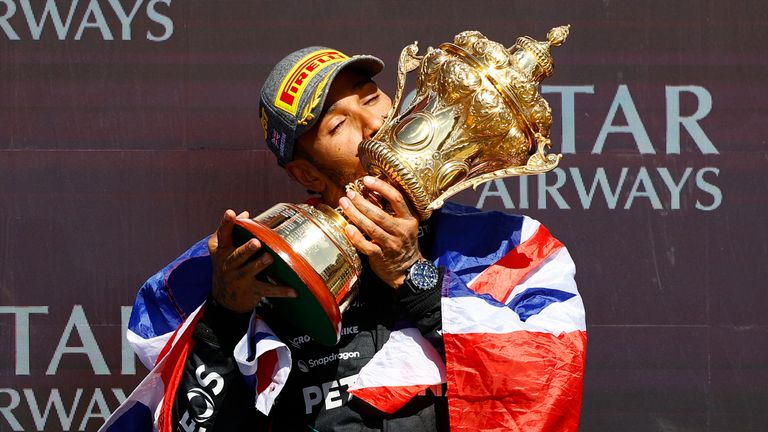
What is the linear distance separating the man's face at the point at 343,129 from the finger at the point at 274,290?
35 cm

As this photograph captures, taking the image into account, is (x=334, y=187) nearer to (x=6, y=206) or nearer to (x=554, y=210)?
(x=554, y=210)

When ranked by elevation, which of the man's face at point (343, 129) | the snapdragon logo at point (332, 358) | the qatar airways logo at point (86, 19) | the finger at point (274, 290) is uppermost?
the qatar airways logo at point (86, 19)

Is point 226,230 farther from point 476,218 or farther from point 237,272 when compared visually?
point 476,218

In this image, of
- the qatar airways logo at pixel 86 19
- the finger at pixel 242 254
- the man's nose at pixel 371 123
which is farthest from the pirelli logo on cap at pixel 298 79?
the qatar airways logo at pixel 86 19

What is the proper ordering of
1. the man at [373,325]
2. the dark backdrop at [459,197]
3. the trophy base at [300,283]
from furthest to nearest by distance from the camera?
the dark backdrop at [459,197], the man at [373,325], the trophy base at [300,283]

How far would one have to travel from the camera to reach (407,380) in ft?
8.14

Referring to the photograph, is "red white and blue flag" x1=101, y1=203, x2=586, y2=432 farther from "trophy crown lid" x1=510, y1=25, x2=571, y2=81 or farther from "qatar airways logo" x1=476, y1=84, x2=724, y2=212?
"qatar airways logo" x1=476, y1=84, x2=724, y2=212

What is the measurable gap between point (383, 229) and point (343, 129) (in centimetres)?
33

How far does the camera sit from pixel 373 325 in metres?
2.62

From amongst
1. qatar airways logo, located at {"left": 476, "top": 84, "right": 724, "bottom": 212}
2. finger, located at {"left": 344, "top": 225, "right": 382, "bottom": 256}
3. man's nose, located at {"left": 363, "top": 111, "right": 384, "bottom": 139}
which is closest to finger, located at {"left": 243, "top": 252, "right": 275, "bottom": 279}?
finger, located at {"left": 344, "top": 225, "right": 382, "bottom": 256}

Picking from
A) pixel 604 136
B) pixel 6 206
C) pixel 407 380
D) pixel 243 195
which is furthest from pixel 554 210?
pixel 6 206

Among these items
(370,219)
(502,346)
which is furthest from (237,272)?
(502,346)

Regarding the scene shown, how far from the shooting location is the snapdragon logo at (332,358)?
259 centimetres

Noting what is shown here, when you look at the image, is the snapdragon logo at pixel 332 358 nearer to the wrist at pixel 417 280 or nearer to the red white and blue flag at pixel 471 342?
the red white and blue flag at pixel 471 342
